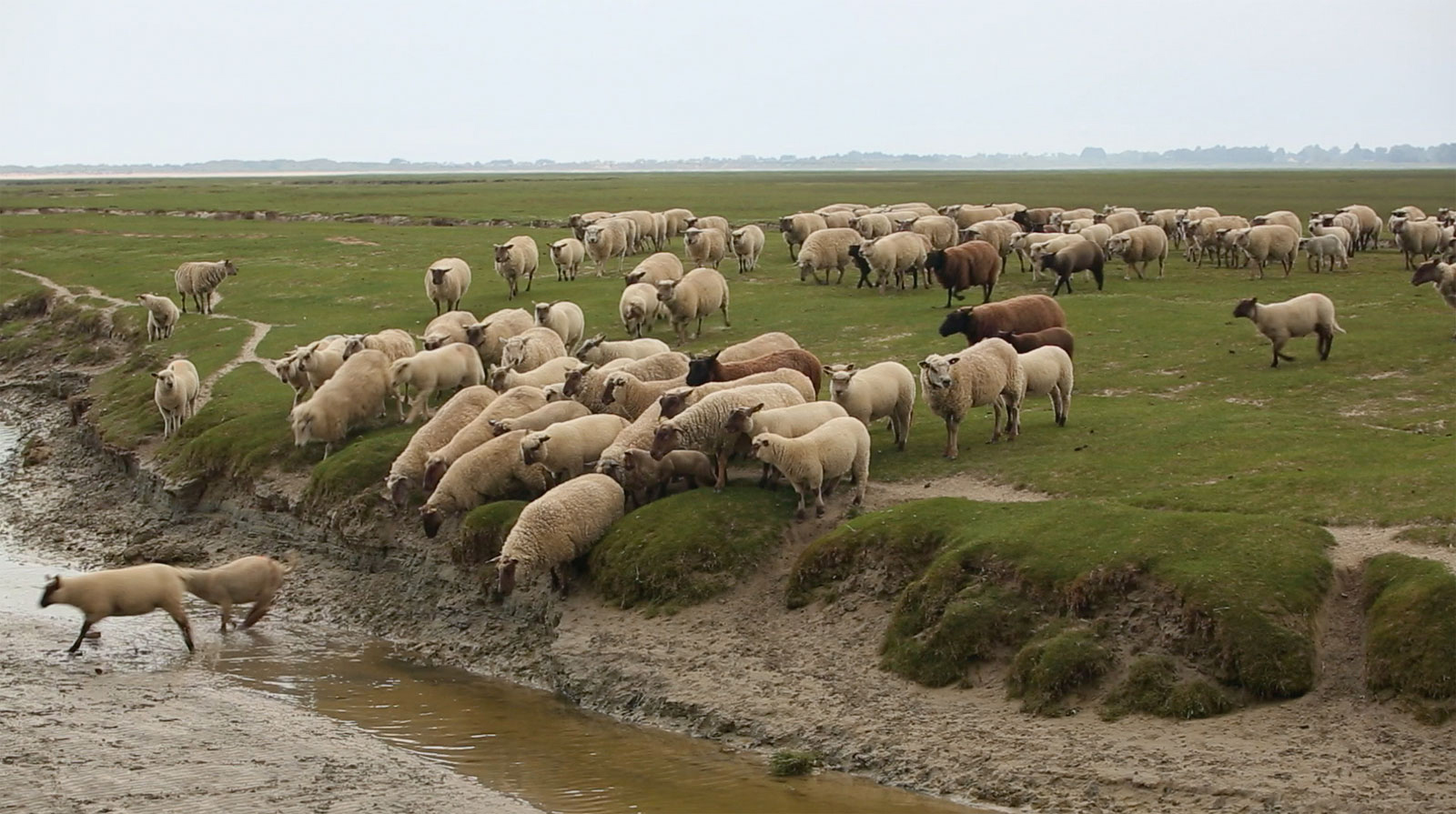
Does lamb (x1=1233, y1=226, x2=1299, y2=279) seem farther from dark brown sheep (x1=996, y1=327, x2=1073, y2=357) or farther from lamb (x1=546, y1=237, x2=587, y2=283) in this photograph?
lamb (x1=546, y1=237, x2=587, y2=283)

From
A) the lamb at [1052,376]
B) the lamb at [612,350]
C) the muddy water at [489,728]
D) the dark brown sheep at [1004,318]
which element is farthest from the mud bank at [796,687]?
the dark brown sheep at [1004,318]

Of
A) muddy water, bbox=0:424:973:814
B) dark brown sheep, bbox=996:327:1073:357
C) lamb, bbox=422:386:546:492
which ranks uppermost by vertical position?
dark brown sheep, bbox=996:327:1073:357

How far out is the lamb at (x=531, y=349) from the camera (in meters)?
23.3

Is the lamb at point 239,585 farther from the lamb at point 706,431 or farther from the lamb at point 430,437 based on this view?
the lamb at point 706,431

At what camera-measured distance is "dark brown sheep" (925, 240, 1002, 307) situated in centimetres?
3206

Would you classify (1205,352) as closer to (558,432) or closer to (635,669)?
(558,432)

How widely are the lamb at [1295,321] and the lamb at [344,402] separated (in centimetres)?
1485

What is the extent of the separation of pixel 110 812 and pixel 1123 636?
8.99 m

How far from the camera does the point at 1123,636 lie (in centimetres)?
1279

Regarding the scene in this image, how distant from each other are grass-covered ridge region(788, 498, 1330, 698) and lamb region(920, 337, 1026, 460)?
340cm

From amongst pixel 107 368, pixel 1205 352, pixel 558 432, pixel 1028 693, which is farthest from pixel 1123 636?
pixel 107 368

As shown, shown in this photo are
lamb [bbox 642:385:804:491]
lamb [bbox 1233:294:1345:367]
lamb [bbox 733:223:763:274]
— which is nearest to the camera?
lamb [bbox 642:385:804:491]

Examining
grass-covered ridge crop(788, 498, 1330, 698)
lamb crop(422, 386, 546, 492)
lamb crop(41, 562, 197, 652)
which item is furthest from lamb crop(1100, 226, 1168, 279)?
lamb crop(41, 562, 197, 652)

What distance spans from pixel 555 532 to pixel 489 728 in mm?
3232
